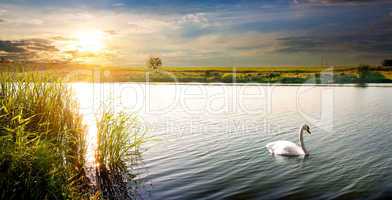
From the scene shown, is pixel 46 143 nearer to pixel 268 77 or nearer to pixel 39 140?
pixel 39 140

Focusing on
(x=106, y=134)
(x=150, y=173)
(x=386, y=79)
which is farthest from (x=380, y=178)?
(x=386, y=79)

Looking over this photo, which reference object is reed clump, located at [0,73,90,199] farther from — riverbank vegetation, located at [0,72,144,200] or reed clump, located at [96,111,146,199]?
reed clump, located at [96,111,146,199]

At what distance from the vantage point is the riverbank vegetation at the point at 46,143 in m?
5.11

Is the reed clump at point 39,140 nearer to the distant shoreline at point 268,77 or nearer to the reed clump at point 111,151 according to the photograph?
the reed clump at point 111,151

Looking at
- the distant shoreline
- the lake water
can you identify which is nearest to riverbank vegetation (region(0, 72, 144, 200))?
the lake water

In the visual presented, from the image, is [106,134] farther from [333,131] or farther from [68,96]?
[333,131]

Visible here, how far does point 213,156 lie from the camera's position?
10.3m

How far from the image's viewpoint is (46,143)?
554 cm

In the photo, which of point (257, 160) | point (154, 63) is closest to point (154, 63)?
point (154, 63)

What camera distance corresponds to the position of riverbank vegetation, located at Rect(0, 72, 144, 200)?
5105 millimetres

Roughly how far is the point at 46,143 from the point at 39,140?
19 centimetres

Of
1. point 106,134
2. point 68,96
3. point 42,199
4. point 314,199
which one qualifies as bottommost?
point 314,199

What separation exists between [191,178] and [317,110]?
14877 mm

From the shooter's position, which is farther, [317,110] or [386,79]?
[386,79]
